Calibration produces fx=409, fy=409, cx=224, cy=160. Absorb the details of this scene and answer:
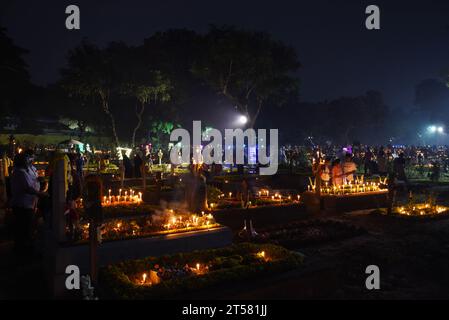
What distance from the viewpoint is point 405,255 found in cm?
989

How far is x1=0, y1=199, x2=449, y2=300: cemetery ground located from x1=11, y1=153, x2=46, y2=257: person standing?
0.41 metres

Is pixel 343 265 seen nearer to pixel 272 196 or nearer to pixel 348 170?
pixel 272 196

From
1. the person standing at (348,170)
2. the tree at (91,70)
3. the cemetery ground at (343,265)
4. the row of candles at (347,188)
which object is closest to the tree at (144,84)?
the tree at (91,70)

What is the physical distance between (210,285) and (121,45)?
30982 mm

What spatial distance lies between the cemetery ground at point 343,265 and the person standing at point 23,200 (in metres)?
0.41

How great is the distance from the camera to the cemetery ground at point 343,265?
6660 mm

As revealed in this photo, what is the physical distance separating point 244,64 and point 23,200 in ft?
78.5

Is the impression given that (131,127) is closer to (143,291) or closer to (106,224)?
(106,224)

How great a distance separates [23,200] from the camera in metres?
8.67

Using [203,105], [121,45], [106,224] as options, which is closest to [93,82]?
[121,45]

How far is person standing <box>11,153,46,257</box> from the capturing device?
28.2 ft

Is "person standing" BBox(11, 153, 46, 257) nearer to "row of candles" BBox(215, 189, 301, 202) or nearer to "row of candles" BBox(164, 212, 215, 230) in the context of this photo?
"row of candles" BBox(164, 212, 215, 230)

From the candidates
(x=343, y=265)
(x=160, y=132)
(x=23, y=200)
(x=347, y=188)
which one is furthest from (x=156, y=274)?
(x=160, y=132)

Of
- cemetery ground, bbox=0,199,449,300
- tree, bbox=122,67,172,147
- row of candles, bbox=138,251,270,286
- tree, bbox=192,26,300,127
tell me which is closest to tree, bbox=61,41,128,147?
tree, bbox=122,67,172,147
